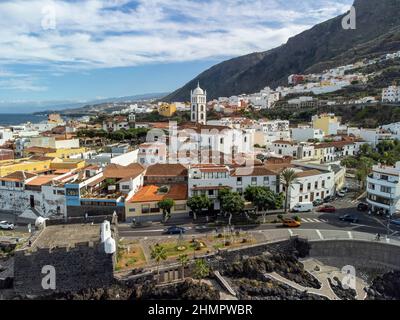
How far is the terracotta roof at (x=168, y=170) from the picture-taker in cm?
3772

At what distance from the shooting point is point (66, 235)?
79.5ft

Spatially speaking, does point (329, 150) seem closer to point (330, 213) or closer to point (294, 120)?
point (330, 213)

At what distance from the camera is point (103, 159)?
141 feet

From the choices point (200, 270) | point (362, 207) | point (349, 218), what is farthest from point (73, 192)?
point (362, 207)

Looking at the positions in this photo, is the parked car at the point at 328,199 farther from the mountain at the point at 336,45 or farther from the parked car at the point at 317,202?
the mountain at the point at 336,45

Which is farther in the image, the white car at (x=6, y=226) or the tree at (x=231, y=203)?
the white car at (x=6, y=226)

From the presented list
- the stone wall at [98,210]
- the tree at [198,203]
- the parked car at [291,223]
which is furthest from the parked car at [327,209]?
the stone wall at [98,210]

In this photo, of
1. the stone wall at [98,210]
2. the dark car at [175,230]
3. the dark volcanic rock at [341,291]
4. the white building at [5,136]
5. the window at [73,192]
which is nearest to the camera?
the dark volcanic rock at [341,291]

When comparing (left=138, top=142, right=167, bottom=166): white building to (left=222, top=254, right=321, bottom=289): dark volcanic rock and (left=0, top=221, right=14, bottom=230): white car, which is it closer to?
(left=0, top=221, right=14, bottom=230): white car

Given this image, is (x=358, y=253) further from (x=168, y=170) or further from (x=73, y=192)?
(x=73, y=192)

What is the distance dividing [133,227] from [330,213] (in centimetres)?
1890

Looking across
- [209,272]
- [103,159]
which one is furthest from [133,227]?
Answer: [103,159]

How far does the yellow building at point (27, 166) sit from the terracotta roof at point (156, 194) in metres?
14.8

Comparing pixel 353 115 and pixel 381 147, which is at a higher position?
pixel 353 115
